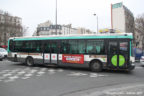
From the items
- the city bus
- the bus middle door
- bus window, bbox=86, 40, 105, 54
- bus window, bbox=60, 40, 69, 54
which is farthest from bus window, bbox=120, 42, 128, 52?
the bus middle door

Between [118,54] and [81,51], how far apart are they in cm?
276

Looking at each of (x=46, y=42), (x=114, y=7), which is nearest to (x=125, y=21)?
(x=114, y=7)

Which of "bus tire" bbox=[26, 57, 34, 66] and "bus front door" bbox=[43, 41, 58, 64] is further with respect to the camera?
"bus tire" bbox=[26, 57, 34, 66]

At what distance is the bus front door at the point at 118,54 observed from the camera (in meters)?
9.66

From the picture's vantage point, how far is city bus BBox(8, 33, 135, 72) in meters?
9.74

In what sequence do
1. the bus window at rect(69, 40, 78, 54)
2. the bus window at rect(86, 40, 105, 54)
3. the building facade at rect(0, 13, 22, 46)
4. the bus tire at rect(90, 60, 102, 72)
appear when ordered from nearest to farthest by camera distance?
the bus window at rect(86, 40, 105, 54) → the bus tire at rect(90, 60, 102, 72) → the bus window at rect(69, 40, 78, 54) → the building facade at rect(0, 13, 22, 46)

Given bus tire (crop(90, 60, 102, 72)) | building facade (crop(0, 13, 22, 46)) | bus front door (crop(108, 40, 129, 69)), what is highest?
building facade (crop(0, 13, 22, 46))

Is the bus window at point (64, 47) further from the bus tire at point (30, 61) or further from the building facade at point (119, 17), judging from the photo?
the building facade at point (119, 17)

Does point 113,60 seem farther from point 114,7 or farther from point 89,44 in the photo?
point 114,7

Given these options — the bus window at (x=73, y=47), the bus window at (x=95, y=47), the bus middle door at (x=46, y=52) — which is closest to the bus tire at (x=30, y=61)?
the bus middle door at (x=46, y=52)

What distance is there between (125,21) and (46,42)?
148 ft

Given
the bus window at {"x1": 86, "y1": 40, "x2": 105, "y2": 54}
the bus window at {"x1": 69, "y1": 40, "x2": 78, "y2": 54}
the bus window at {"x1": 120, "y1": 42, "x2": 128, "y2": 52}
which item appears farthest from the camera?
the bus window at {"x1": 69, "y1": 40, "x2": 78, "y2": 54}

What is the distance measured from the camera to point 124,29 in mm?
50406

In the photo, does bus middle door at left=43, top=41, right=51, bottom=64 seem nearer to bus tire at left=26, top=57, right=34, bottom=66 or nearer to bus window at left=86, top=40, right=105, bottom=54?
bus tire at left=26, top=57, right=34, bottom=66
